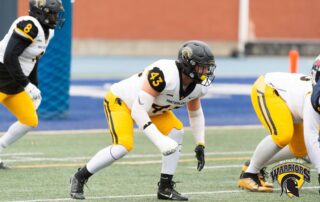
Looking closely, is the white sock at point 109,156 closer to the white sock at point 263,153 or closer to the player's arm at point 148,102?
the player's arm at point 148,102

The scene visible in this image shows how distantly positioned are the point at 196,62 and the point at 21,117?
108 inches

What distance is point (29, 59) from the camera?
1040cm

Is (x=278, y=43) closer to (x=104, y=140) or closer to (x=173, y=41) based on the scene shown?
(x=173, y=41)

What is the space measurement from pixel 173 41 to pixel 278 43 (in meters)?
3.77

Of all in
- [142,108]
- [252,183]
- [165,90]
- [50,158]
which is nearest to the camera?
[142,108]

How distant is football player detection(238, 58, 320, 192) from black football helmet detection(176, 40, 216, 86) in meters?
0.85

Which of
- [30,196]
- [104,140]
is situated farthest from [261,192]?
[104,140]

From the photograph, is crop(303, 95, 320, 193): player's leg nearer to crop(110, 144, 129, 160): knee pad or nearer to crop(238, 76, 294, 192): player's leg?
crop(238, 76, 294, 192): player's leg

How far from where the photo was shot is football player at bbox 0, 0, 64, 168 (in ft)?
33.3

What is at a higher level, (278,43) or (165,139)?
(165,139)

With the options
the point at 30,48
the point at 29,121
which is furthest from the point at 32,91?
the point at 30,48

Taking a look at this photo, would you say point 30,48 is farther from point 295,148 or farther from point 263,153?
point 295,148

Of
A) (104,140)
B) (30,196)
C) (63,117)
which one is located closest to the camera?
(30,196)

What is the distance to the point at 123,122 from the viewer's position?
830 centimetres
